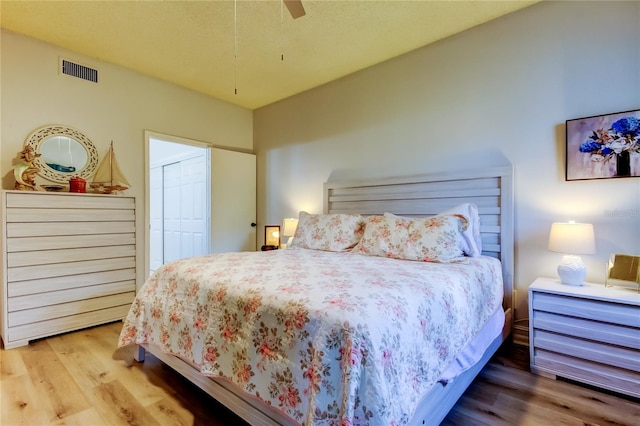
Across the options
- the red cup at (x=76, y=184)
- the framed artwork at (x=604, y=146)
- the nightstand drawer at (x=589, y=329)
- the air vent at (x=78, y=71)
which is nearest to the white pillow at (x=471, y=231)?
the nightstand drawer at (x=589, y=329)

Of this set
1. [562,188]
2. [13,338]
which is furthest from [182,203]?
[562,188]

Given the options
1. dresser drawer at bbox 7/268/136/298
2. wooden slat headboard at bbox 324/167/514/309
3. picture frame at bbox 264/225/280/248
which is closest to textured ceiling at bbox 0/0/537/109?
wooden slat headboard at bbox 324/167/514/309

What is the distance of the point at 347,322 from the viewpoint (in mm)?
1016

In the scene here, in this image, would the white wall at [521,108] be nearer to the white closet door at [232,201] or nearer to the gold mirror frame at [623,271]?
the gold mirror frame at [623,271]

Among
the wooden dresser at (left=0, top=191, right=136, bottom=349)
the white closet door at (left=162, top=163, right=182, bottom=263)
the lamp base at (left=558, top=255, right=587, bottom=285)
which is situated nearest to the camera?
the lamp base at (left=558, top=255, right=587, bottom=285)

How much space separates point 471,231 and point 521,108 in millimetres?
1058

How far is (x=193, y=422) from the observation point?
58.9 inches

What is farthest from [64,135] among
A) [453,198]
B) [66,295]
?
[453,198]

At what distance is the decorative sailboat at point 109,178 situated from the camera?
9.62 ft

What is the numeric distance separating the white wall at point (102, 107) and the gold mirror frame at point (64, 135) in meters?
0.06

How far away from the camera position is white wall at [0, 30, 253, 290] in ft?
8.41

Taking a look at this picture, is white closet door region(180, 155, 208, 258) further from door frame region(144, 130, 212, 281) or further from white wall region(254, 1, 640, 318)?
→ white wall region(254, 1, 640, 318)

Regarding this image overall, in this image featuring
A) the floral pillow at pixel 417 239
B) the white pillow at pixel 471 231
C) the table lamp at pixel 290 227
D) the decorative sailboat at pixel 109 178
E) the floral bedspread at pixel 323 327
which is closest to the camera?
the floral bedspread at pixel 323 327

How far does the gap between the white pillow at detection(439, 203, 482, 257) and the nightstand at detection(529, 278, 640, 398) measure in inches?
17.4
